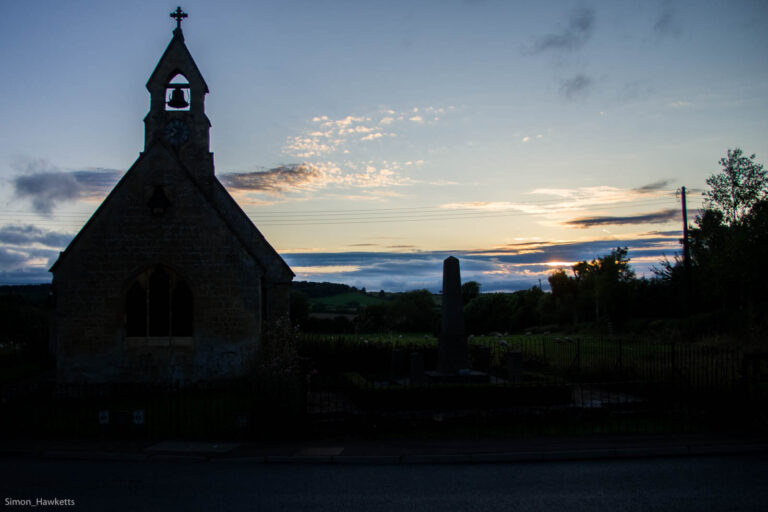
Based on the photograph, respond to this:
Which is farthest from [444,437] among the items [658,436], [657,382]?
[657,382]

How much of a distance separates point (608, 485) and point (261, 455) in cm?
620

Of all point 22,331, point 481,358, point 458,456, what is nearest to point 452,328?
point 481,358

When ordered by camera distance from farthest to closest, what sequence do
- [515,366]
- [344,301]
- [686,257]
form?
1. [344,301]
2. [686,257]
3. [515,366]

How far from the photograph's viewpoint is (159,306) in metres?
19.8

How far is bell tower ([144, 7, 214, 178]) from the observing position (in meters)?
22.4

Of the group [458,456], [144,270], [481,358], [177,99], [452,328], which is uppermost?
[177,99]

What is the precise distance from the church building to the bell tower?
3.41m

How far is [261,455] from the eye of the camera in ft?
37.0

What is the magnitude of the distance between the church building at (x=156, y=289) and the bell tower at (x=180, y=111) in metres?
3.41

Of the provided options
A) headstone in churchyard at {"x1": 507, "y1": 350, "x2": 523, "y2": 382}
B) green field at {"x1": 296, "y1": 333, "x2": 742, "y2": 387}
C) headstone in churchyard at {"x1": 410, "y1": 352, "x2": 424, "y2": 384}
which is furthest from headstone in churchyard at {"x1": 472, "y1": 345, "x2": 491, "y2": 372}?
headstone in churchyard at {"x1": 410, "y1": 352, "x2": 424, "y2": 384}

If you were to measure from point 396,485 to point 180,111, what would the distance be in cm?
1867

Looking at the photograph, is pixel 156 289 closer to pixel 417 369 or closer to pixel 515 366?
pixel 417 369

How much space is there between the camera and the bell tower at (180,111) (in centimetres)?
2238

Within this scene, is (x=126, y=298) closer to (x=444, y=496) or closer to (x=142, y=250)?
(x=142, y=250)
